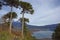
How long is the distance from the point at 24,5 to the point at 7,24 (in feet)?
→ 15.2

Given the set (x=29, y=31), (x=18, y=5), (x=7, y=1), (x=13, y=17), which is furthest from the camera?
(x=29, y=31)

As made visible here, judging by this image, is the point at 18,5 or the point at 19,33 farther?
the point at 19,33

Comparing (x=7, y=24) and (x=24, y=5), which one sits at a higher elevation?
(x=24, y=5)

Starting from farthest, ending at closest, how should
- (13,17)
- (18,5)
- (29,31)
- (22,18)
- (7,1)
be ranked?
(29,31) < (22,18) < (13,17) < (18,5) < (7,1)

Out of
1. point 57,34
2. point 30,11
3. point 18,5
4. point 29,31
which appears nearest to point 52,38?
point 57,34

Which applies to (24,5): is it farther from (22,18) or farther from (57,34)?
(57,34)

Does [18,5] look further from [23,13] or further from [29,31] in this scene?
[29,31]

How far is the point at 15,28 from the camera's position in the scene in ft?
132

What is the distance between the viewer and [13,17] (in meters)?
36.6

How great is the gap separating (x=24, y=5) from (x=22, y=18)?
4079 millimetres

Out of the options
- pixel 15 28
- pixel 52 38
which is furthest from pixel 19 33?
pixel 52 38

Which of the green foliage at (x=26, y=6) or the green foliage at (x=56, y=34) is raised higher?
the green foliage at (x=26, y=6)

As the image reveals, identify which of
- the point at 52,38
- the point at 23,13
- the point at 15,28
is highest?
the point at 23,13

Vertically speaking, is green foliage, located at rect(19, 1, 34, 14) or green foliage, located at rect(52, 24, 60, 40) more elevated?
green foliage, located at rect(19, 1, 34, 14)
